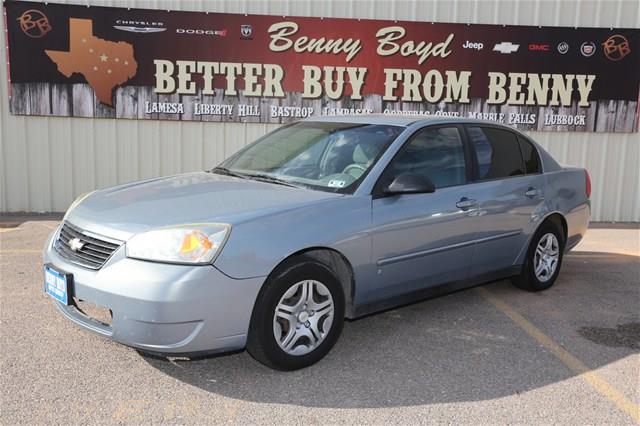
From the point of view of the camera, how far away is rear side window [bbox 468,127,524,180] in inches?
196

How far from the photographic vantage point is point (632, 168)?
32.0ft

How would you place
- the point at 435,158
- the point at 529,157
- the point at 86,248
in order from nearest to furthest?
the point at 86,248 < the point at 435,158 < the point at 529,157

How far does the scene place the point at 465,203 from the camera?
15.2ft

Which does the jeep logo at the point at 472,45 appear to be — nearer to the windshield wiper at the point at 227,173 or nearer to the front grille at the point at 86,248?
the windshield wiper at the point at 227,173

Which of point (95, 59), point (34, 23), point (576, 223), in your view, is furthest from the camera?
point (95, 59)

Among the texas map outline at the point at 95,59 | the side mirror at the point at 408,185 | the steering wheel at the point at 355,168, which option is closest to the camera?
the side mirror at the point at 408,185

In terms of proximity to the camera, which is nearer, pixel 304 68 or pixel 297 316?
pixel 297 316

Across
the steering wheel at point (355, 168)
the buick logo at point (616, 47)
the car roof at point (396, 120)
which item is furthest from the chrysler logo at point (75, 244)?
the buick logo at point (616, 47)

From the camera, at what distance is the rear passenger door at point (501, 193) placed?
4.84 metres

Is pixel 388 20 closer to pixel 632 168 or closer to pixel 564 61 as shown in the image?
pixel 564 61

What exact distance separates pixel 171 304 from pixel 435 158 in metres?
2.41

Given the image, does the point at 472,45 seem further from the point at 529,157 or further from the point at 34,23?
the point at 34,23

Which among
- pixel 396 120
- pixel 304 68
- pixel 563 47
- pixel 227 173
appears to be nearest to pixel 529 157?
pixel 396 120

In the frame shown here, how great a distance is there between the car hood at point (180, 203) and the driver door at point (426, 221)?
18.1 inches
